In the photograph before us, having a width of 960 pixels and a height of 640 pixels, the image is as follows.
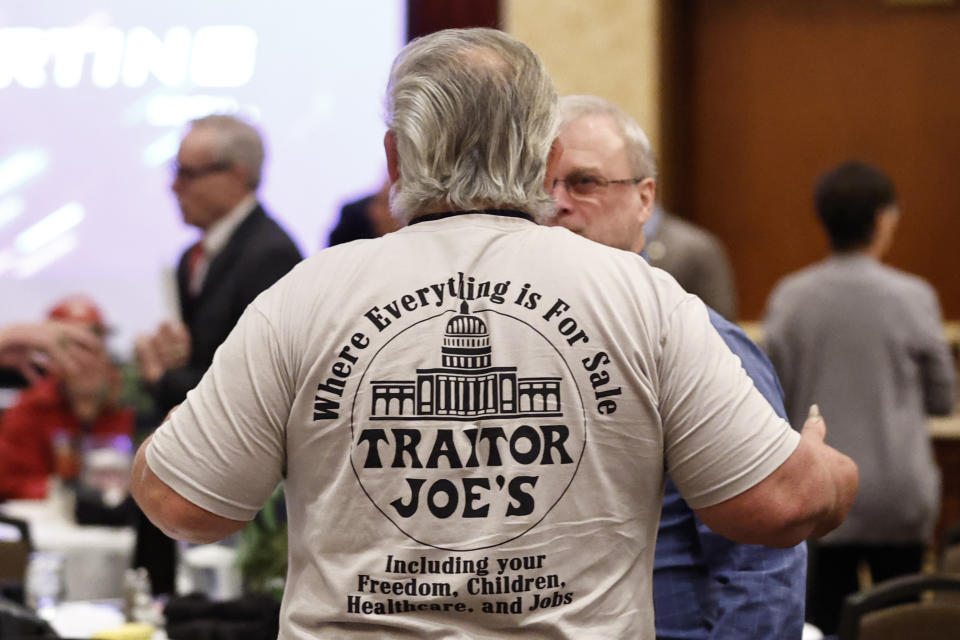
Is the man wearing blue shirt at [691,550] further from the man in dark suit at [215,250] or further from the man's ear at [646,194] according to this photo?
the man in dark suit at [215,250]

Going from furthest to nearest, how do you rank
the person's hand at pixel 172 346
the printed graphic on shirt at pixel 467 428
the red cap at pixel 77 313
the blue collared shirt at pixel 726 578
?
the red cap at pixel 77 313 → the person's hand at pixel 172 346 → the blue collared shirt at pixel 726 578 → the printed graphic on shirt at pixel 467 428

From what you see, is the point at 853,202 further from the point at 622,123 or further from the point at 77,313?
the point at 77,313

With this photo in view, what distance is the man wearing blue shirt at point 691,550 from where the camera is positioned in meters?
1.75

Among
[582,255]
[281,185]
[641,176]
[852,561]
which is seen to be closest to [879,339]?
[852,561]

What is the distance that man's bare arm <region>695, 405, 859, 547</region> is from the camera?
4.50ft

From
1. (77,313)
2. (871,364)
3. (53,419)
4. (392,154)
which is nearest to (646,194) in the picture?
(392,154)

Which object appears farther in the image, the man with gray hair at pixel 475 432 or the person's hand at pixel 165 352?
the person's hand at pixel 165 352

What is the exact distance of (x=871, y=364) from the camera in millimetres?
3703

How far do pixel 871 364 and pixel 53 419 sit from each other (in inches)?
108

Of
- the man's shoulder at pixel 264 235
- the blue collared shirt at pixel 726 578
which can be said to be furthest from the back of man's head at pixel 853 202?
the blue collared shirt at pixel 726 578

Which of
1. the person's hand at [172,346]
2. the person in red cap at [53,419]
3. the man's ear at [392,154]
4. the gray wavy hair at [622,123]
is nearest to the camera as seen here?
the man's ear at [392,154]

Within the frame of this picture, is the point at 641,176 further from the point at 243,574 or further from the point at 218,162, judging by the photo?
the point at 218,162

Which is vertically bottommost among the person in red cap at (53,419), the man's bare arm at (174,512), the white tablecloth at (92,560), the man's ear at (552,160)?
the white tablecloth at (92,560)

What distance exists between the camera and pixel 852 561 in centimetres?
386
